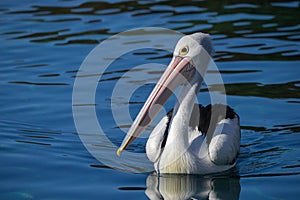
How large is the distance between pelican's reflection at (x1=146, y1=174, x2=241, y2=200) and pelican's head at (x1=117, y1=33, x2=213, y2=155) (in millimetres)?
490

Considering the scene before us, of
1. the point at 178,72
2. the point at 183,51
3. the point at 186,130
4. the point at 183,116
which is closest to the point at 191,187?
the point at 186,130

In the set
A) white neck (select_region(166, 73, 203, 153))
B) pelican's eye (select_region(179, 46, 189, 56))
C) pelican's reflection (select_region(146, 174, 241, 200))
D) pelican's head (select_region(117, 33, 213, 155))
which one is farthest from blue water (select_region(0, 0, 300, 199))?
pelican's eye (select_region(179, 46, 189, 56))

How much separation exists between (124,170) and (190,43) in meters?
1.39

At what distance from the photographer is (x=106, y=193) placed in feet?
19.5

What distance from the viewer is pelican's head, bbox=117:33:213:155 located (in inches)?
245

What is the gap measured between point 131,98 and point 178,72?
238 centimetres

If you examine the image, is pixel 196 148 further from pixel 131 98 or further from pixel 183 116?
pixel 131 98

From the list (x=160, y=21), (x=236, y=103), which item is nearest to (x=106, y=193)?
(x=236, y=103)

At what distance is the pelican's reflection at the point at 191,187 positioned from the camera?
5.99 meters

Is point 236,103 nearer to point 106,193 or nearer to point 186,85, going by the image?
point 186,85

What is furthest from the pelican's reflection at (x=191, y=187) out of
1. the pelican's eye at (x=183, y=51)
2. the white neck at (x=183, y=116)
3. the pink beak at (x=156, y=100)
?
the pelican's eye at (x=183, y=51)

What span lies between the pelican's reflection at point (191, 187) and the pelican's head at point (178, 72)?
49cm

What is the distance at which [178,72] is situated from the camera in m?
6.36

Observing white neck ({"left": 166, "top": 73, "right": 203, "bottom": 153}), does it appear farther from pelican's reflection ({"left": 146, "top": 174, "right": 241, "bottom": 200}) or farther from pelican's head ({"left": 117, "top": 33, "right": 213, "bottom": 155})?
pelican's reflection ({"left": 146, "top": 174, "right": 241, "bottom": 200})
